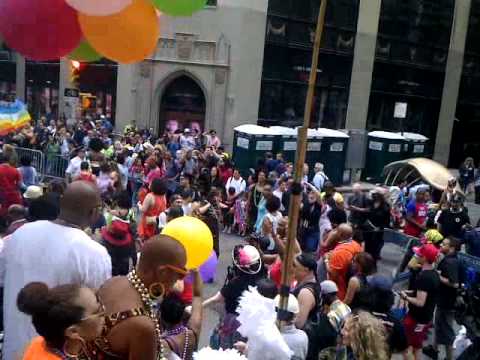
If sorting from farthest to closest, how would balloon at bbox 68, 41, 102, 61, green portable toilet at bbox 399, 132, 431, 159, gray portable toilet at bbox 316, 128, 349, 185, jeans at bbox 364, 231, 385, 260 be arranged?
green portable toilet at bbox 399, 132, 431, 159, gray portable toilet at bbox 316, 128, 349, 185, jeans at bbox 364, 231, 385, 260, balloon at bbox 68, 41, 102, 61

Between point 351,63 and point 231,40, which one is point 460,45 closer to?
point 351,63

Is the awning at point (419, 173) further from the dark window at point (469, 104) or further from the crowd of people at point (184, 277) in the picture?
the dark window at point (469, 104)

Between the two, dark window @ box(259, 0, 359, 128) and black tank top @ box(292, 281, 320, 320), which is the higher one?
dark window @ box(259, 0, 359, 128)

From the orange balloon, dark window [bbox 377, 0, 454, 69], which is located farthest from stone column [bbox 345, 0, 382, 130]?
the orange balloon

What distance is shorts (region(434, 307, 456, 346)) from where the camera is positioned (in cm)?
652

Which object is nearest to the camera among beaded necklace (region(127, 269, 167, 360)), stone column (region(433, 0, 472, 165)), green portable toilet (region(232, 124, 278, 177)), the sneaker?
beaded necklace (region(127, 269, 167, 360))

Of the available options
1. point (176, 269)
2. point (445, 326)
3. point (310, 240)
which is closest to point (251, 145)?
point (310, 240)

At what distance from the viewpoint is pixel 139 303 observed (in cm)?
253

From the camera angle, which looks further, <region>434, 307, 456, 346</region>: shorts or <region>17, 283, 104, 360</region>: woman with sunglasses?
<region>434, 307, 456, 346</region>: shorts

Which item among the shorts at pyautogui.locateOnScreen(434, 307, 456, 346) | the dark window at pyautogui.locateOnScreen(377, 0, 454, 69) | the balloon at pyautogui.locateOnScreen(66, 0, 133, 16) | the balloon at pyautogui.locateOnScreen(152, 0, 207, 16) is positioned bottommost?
the shorts at pyautogui.locateOnScreen(434, 307, 456, 346)

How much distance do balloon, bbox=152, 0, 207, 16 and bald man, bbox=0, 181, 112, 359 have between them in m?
1.32

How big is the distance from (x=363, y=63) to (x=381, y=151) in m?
6.13

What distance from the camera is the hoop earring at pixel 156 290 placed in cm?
262

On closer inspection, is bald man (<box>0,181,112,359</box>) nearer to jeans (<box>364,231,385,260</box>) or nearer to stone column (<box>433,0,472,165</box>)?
jeans (<box>364,231,385,260</box>)
